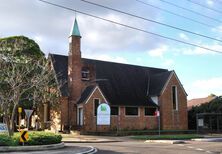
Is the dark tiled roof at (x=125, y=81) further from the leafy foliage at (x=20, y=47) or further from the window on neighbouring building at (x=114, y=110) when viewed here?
the leafy foliage at (x=20, y=47)

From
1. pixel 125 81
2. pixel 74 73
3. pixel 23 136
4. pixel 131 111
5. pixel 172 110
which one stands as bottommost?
pixel 23 136

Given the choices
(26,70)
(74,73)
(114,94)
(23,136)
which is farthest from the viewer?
(114,94)

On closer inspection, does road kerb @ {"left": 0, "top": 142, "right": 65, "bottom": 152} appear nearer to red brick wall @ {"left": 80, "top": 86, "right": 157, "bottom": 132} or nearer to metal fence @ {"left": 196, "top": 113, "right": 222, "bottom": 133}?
red brick wall @ {"left": 80, "top": 86, "right": 157, "bottom": 132}

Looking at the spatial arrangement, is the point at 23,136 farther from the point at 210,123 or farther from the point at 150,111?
the point at 210,123

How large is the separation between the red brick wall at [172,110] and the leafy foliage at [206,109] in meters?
2.85

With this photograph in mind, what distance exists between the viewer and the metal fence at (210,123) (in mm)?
49956

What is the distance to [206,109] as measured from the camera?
5591cm

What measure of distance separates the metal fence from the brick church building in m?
3.24

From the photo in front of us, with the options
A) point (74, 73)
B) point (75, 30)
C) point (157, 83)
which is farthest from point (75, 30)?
point (157, 83)

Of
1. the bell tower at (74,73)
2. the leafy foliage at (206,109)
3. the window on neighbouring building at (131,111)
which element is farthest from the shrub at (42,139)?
the leafy foliage at (206,109)

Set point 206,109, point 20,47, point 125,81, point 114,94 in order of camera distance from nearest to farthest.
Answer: point 20,47, point 114,94, point 125,81, point 206,109

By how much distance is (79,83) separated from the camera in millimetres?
48406

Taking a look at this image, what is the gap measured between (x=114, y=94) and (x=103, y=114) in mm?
6022

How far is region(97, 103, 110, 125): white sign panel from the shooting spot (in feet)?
147
